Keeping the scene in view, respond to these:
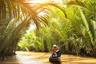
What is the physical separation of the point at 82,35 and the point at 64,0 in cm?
481

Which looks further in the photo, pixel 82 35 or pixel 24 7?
pixel 82 35

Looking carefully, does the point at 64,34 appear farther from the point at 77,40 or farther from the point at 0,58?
the point at 0,58

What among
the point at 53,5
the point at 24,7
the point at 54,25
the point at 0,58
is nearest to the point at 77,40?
the point at 54,25

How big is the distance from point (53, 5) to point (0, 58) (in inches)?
492

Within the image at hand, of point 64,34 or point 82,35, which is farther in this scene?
point 64,34

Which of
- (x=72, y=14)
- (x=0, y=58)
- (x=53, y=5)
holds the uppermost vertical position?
(x=72, y=14)

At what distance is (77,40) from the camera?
85.1 feet

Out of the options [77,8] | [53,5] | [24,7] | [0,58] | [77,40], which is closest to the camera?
[24,7]

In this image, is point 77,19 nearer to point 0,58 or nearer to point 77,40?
point 77,40

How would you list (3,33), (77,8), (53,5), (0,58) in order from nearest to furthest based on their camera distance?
(53,5) < (3,33) < (0,58) < (77,8)

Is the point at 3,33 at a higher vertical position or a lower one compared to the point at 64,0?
lower

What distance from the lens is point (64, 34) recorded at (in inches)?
1081

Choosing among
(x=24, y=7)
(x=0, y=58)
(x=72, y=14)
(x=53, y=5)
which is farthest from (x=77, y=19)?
(x=24, y=7)

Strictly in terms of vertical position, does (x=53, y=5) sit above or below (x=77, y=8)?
below
